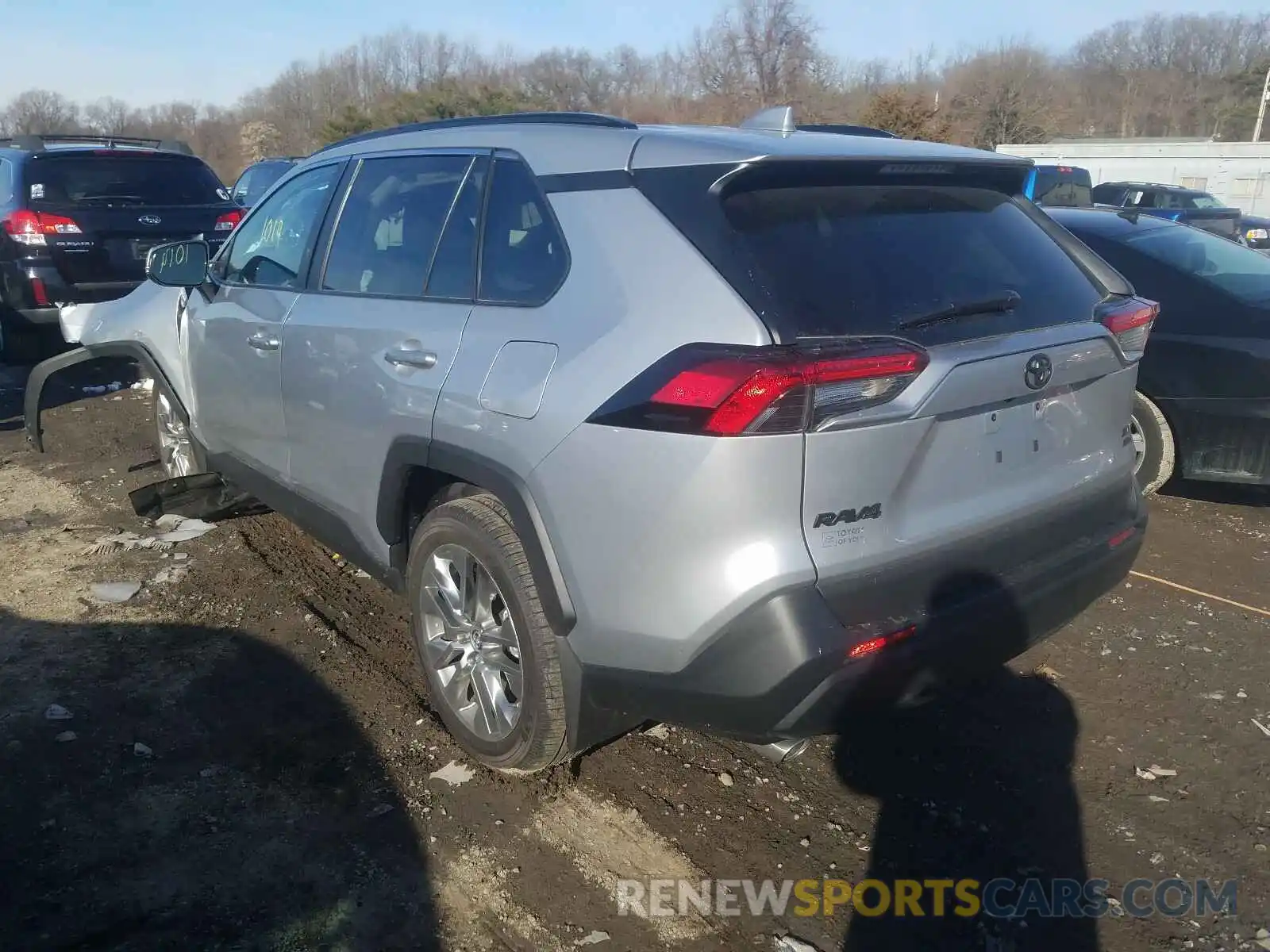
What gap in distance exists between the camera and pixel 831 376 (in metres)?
2.29

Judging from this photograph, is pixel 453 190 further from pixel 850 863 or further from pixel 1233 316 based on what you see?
pixel 1233 316

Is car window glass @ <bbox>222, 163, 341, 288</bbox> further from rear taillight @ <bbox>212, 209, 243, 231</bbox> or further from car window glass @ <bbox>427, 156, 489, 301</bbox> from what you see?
rear taillight @ <bbox>212, 209, 243, 231</bbox>

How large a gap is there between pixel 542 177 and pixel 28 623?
3021 millimetres

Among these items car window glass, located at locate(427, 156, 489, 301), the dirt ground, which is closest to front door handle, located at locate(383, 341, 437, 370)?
car window glass, located at locate(427, 156, 489, 301)

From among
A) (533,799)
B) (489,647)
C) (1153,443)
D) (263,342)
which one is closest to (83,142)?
(263,342)

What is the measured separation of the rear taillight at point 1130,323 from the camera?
9.88 feet

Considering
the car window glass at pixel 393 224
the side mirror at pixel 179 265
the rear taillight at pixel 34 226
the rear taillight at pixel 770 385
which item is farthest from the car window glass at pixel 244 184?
the rear taillight at pixel 770 385

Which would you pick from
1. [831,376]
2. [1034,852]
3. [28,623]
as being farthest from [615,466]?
[28,623]

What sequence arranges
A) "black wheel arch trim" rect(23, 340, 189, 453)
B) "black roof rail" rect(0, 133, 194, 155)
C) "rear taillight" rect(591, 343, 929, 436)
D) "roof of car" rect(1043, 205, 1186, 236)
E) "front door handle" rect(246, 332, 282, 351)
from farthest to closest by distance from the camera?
"black roof rail" rect(0, 133, 194, 155) → "roof of car" rect(1043, 205, 1186, 236) → "black wheel arch trim" rect(23, 340, 189, 453) → "front door handle" rect(246, 332, 282, 351) → "rear taillight" rect(591, 343, 929, 436)

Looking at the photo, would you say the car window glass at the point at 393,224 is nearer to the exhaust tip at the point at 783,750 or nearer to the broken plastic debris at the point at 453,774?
the broken plastic debris at the point at 453,774

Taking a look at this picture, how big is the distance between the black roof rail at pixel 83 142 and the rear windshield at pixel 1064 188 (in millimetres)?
13486

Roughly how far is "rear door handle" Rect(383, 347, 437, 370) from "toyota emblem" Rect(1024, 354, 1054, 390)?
5.43 feet

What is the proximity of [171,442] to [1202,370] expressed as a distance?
5.41 meters

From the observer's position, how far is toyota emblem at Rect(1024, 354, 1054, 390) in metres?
2.66
